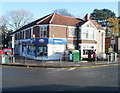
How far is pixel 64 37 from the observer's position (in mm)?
23641

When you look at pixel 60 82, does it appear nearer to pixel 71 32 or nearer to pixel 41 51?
pixel 41 51

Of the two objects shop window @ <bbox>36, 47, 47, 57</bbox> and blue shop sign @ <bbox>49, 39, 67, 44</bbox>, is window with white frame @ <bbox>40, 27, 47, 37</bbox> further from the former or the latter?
shop window @ <bbox>36, 47, 47, 57</bbox>

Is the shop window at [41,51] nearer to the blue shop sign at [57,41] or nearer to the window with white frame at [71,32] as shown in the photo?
the blue shop sign at [57,41]

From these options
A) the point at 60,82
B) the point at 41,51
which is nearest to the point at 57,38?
the point at 41,51

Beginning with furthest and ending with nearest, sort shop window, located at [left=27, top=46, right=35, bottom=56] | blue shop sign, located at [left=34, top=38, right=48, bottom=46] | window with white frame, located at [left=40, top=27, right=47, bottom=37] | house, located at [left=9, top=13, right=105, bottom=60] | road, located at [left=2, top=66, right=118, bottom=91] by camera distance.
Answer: shop window, located at [left=27, top=46, right=35, bottom=56], window with white frame, located at [left=40, top=27, right=47, bottom=37], house, located at [left=9, top=13, right=105, bottom=60], blue shop sign, located at [left=34, top=38, right=48, bottom=46], road, located at [left=2, top=66, right=118, bottom=91]

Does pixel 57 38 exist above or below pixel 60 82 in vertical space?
above

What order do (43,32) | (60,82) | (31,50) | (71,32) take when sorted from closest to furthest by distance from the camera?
1. (60,82)
2. (43,32)
3. (71,32)
4. (31,50)

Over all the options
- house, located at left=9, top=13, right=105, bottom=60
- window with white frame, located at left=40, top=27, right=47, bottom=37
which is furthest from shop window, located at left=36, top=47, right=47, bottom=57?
window with white frame, located at left=40, top=27, right=47, bottom=37

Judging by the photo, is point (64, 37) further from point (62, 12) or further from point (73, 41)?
point (62, 12)

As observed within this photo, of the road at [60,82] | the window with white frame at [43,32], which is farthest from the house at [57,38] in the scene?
the road at [60,82]

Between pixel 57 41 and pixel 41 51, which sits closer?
pixel 57 41

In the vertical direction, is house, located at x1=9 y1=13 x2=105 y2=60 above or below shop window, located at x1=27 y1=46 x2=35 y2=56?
above

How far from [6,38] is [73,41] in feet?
112

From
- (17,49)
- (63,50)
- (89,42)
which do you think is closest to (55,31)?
(63,50)
